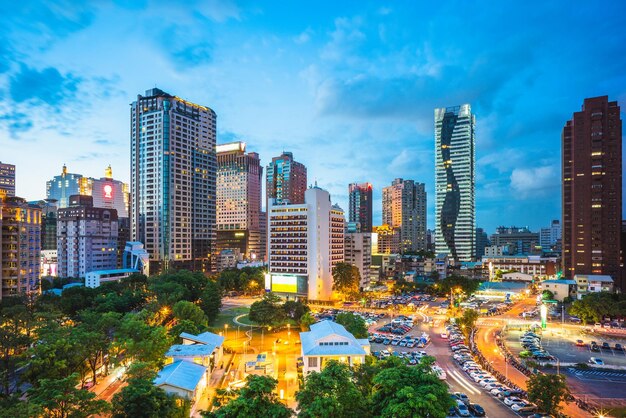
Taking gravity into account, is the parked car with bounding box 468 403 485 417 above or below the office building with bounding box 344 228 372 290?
below

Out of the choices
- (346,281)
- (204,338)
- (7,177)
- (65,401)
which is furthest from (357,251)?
(7,177)

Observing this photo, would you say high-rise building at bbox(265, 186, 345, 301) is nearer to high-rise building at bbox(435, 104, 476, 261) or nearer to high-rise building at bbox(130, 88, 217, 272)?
high-rise building at bbox(130, 88, 217, 272)

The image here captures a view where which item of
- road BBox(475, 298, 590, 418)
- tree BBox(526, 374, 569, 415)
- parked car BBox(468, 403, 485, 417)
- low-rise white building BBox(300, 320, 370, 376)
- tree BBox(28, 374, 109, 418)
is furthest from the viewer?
low-rise white building BBox(300, 320, 370, 376)

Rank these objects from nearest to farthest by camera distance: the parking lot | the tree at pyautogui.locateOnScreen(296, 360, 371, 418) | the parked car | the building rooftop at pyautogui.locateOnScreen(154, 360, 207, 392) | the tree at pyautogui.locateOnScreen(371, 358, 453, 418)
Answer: the tree at pyautogui.locateOnScreen(371, 358, 453, 418) < the tree at pyautogui.locateOnScreen(296, 360, 371, 418) < the parked car < the building rooftop at pyautogui.locateOnScreen(154, 360, 207, 392) < the parking lot

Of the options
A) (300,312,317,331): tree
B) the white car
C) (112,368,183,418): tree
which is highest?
(112,368,183,418): tree

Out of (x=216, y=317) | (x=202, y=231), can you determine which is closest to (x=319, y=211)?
(x=216, y=317)

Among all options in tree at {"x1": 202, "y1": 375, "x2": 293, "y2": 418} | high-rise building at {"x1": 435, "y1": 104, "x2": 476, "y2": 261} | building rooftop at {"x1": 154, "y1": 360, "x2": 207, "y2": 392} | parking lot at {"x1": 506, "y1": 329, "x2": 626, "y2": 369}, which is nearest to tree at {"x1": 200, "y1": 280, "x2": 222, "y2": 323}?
building rooftop at {"x1": 154, "y1": 360, "x2": 207, "y2": 392}
